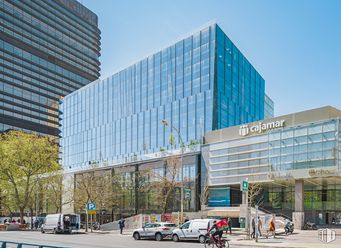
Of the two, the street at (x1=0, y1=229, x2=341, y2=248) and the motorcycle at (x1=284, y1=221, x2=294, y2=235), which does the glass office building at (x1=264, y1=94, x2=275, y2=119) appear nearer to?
the motorcycle at (x1=284, y1=221, x2=294, y2=235)

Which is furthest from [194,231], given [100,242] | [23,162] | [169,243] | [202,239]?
[23,162]

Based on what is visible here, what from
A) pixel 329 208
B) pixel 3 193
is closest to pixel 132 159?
pixel 3 193

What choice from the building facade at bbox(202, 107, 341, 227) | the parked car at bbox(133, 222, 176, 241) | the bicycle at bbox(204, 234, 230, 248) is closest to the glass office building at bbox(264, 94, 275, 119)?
the building facade at bbox(202, 107, 341, 227)

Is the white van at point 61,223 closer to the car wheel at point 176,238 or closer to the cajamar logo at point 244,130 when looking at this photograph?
the car wheel at point 176,238

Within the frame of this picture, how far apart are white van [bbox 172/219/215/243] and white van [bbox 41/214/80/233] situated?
55.4 feet

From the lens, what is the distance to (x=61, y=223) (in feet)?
147

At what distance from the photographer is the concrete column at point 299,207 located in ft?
161

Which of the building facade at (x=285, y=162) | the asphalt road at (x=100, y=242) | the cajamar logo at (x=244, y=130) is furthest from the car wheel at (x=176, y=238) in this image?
the cajamar logo at (x=244, y=130)

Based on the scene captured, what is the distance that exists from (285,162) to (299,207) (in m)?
5.56

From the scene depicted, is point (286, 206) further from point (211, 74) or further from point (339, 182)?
point (211, 74)

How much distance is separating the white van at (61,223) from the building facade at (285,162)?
23.9m

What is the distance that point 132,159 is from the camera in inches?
3078

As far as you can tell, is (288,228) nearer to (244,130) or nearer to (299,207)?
(299,207)

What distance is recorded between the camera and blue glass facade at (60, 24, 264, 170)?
77562mm
